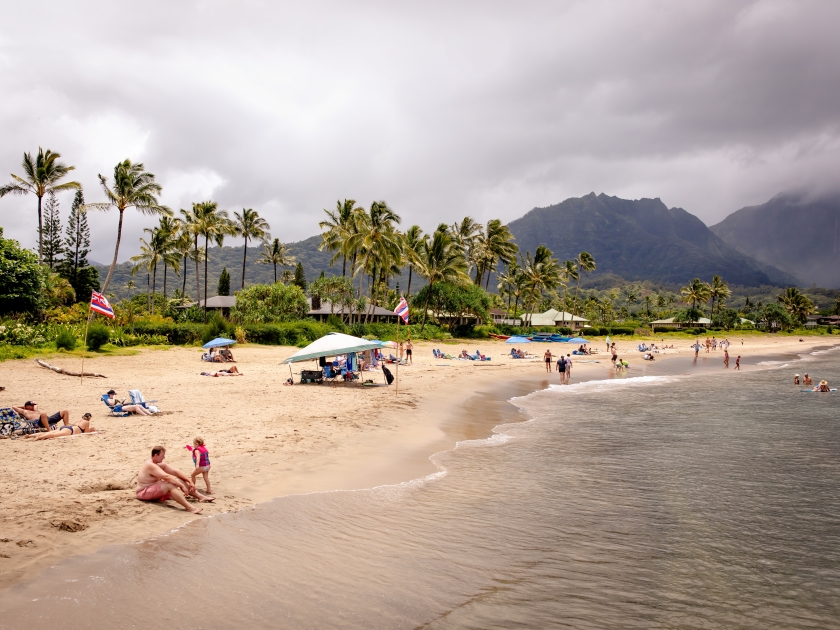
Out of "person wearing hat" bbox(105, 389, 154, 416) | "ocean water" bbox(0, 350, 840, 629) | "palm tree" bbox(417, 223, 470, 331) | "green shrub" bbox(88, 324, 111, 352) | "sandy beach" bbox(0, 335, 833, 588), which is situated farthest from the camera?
"palm tree" bbox(417, 223, 470, 331)

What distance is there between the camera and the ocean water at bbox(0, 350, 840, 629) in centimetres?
500

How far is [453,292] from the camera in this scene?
53.8 metres

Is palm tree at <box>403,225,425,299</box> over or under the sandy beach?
over

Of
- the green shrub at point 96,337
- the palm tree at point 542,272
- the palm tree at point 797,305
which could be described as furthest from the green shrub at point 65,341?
the palm tree at point 797,305

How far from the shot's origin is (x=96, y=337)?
26.2 m

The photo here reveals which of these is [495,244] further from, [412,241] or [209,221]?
[209,221]

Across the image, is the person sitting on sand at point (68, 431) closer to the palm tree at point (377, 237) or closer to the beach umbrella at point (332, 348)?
the beach umbrella at point (332, 348)

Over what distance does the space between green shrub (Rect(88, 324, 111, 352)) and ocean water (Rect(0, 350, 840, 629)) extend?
22071mm

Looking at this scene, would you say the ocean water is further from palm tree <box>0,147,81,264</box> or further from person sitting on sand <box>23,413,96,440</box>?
palm tree <box>0,147,81,264</box>

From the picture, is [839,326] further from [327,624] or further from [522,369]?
[327,624]

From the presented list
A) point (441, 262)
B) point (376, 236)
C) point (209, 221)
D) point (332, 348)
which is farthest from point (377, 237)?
point (332, 348)

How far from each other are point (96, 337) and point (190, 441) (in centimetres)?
1959

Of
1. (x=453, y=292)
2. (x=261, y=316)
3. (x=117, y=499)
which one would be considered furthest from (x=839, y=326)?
(x=117, y=499)

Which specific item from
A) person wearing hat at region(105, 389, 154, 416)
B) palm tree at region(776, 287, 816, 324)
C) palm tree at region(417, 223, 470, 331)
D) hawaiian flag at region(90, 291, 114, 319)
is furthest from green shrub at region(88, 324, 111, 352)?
palm tree at region(776, 287, 816, 324)
